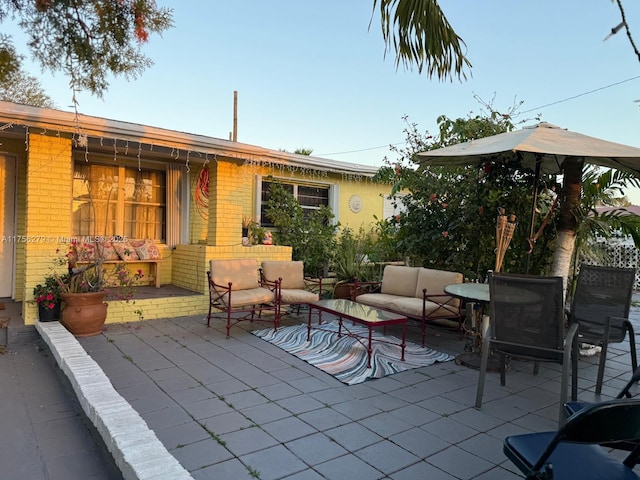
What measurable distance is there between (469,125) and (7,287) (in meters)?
7.41

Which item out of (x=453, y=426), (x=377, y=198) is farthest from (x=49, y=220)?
(x=377, y=198)

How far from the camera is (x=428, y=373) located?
4.14 metres

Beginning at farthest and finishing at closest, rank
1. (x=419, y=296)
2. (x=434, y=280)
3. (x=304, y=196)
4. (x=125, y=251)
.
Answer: (x=304, y=196) < (x=125, y=251) < (x=419, y=296) < (x=434, y=280)

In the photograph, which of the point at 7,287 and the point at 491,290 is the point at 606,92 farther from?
the point at 7,287

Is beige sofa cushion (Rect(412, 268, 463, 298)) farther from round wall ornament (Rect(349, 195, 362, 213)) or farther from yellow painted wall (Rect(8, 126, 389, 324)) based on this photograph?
Answer: round wall ornament (Rect(349, 195, 362, 213))

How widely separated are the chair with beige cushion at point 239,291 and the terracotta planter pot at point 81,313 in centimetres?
138

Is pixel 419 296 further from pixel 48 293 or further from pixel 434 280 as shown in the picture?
pixel 48 293

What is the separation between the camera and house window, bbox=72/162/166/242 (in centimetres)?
723

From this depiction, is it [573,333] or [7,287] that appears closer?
[573,333]

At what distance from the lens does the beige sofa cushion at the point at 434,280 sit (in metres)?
5.52

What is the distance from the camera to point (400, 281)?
19.9 ft

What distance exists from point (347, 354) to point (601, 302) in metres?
2.56

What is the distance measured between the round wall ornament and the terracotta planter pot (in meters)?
6.30

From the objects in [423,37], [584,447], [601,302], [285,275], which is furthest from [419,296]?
[584,447]
